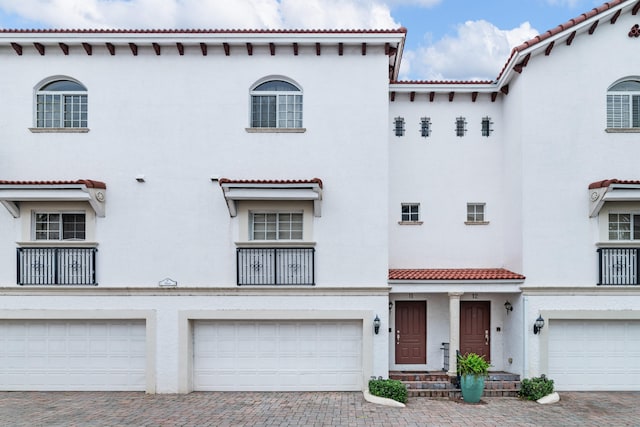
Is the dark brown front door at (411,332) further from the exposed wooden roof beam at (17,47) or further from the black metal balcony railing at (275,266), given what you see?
the exposed wooden roof beam at (17,47)

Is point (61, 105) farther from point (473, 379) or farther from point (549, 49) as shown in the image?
point (549, 49)

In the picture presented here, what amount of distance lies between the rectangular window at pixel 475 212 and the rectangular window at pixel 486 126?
231cm

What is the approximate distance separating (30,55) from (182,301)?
8271mm

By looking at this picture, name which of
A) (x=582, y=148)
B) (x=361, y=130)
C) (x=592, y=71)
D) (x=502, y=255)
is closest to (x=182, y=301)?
(x=361, y=130)

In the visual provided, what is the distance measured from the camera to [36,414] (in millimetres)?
10977

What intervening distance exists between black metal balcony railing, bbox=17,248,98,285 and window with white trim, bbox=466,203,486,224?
11.3 m

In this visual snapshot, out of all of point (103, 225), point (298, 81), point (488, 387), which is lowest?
point (488, 387)

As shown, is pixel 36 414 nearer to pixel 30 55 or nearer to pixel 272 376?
pixel 272 376

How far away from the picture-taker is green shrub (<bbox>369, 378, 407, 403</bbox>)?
11.9m

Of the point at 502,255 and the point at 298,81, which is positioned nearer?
the point at 298,81

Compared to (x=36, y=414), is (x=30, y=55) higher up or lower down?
higher up

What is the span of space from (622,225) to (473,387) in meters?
6.53

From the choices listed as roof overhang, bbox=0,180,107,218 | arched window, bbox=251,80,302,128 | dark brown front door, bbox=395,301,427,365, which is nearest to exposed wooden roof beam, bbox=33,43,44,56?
roof overhang, bbox=0,180,107,218

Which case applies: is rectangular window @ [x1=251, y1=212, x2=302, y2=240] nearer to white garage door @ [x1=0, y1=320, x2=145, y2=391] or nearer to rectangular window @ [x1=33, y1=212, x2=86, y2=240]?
white garage door @ [x1=0, y1=320, x2=145, y2=391]
